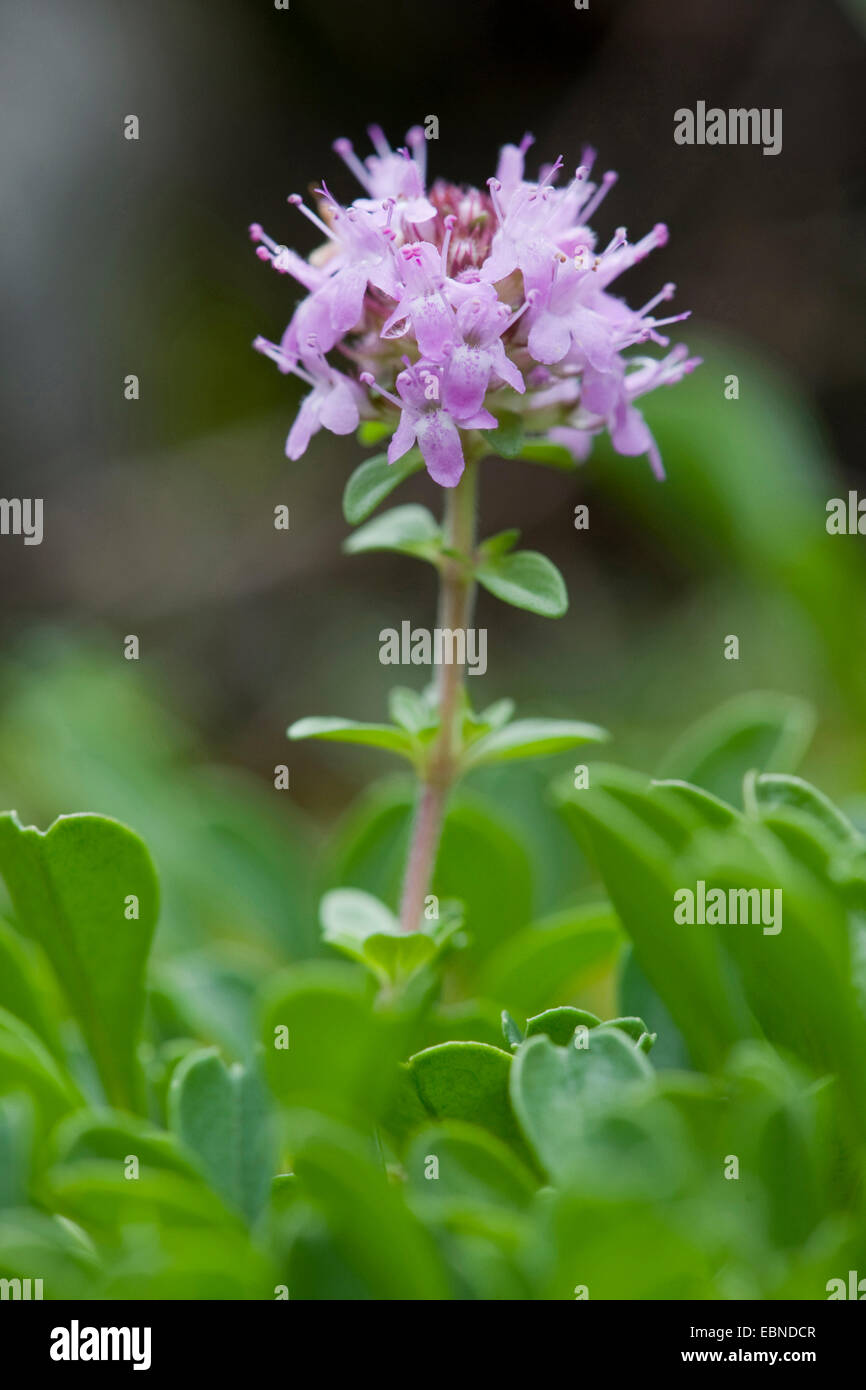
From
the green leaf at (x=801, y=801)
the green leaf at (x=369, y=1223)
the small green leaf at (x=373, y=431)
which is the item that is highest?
the small green leaf at (x=373, y=431)

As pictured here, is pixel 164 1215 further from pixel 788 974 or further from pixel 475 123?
pixel 475 123

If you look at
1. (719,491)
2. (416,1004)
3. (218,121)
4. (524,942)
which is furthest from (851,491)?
(416,1004)

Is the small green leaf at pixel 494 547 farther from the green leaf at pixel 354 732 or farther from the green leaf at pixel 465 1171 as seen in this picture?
the green leaf at pixel 465 1171

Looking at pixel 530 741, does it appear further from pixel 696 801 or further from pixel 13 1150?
pixel 13 1150
